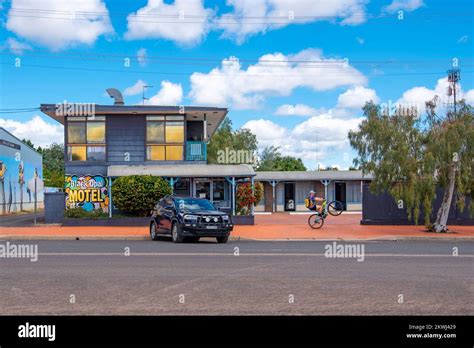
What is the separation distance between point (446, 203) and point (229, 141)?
38.9m

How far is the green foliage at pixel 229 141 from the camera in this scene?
61.4 meters

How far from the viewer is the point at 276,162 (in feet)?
254

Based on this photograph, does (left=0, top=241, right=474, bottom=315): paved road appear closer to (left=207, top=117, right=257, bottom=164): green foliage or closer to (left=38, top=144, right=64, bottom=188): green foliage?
(left=207, top=117, right=257, bottom=164): green foliage

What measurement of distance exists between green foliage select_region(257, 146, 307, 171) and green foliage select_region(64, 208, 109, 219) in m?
46.8

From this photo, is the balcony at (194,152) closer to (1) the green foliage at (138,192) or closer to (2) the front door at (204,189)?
(2) the front door at (204,189)

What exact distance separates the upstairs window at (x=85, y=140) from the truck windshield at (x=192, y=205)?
39.7 ft

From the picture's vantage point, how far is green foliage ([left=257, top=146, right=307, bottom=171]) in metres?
75.4

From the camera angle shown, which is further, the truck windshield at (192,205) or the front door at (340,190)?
the front door at (340,190)

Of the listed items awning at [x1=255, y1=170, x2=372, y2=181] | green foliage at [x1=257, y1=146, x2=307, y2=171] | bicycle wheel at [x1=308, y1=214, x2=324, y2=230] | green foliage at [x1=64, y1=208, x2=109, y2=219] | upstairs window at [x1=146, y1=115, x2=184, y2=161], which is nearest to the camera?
bicycle wheel at [x1=308, y1=214, x2=324, y2=230]

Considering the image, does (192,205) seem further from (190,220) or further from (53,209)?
(53,209)
